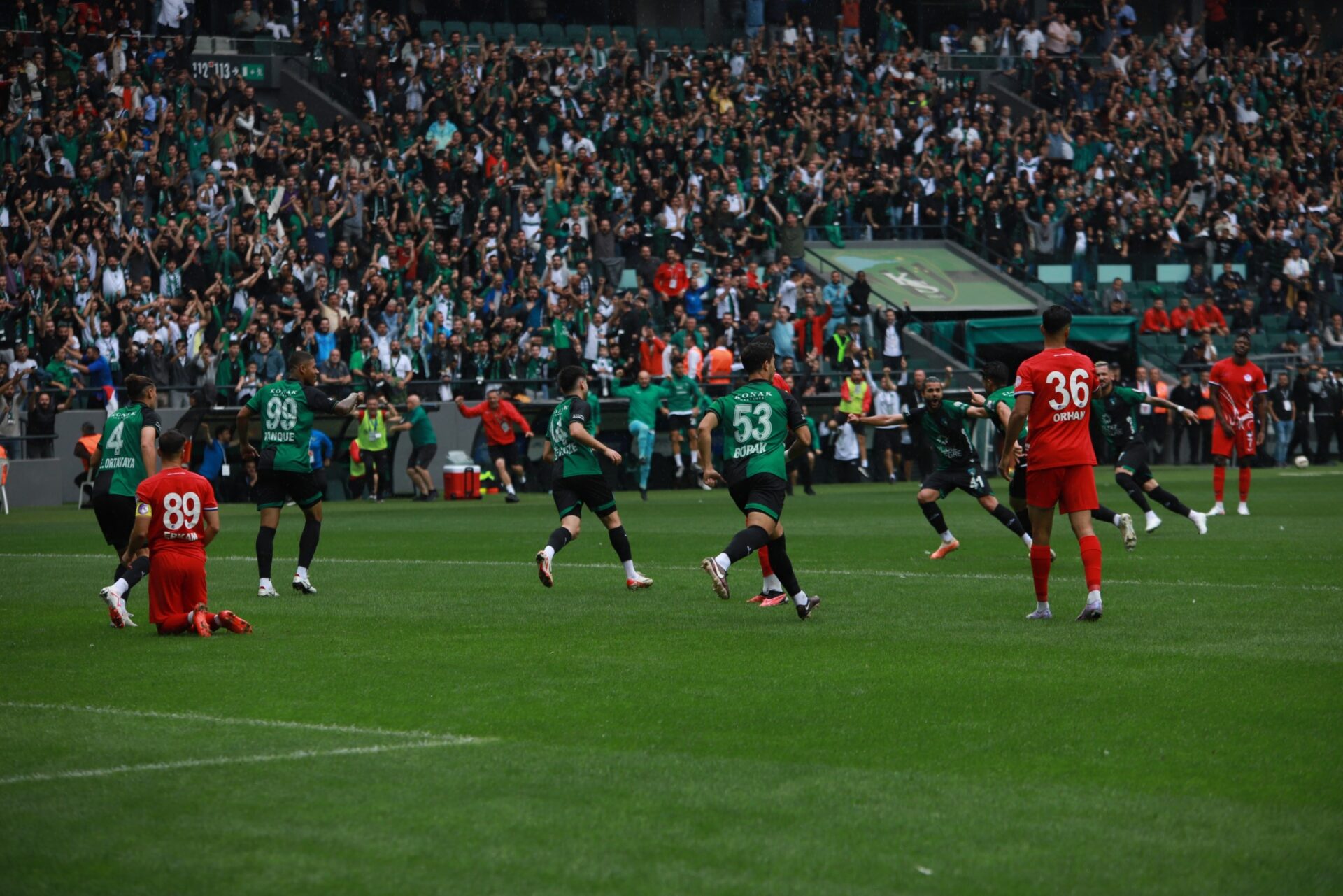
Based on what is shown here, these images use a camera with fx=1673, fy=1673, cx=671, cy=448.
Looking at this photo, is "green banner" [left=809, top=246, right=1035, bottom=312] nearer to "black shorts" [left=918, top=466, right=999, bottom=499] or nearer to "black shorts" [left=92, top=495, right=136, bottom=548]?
"black shorts" [left=918, top=466, right=999, bottom=499]

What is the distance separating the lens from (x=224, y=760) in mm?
6938

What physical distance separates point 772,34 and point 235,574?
3042 cm

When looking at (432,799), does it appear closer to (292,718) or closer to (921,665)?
(292,718)

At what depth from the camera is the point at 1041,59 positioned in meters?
44.3

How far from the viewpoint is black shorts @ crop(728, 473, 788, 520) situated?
11555 mm

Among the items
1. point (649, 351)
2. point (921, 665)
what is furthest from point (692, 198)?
point (921, 665)

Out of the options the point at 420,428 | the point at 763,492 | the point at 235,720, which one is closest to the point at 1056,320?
the point at 763,492

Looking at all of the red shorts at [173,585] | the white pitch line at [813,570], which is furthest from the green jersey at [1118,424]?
the red shorts at [173,585]

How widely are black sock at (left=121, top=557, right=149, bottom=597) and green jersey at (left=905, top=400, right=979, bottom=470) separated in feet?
25.9

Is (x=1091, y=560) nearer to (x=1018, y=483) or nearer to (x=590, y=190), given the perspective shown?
(x=1018, y=483)

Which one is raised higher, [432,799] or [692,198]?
[692,198]

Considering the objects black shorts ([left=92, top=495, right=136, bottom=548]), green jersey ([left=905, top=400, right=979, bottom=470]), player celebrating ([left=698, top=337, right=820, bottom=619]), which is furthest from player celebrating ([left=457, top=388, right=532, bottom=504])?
Result: player celebrating ([left=698, top=337, right=820, bottom=619])

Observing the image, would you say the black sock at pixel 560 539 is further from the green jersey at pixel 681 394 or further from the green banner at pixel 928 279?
the green banner at pixel 928 279

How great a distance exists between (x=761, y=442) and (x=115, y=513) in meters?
5.22
